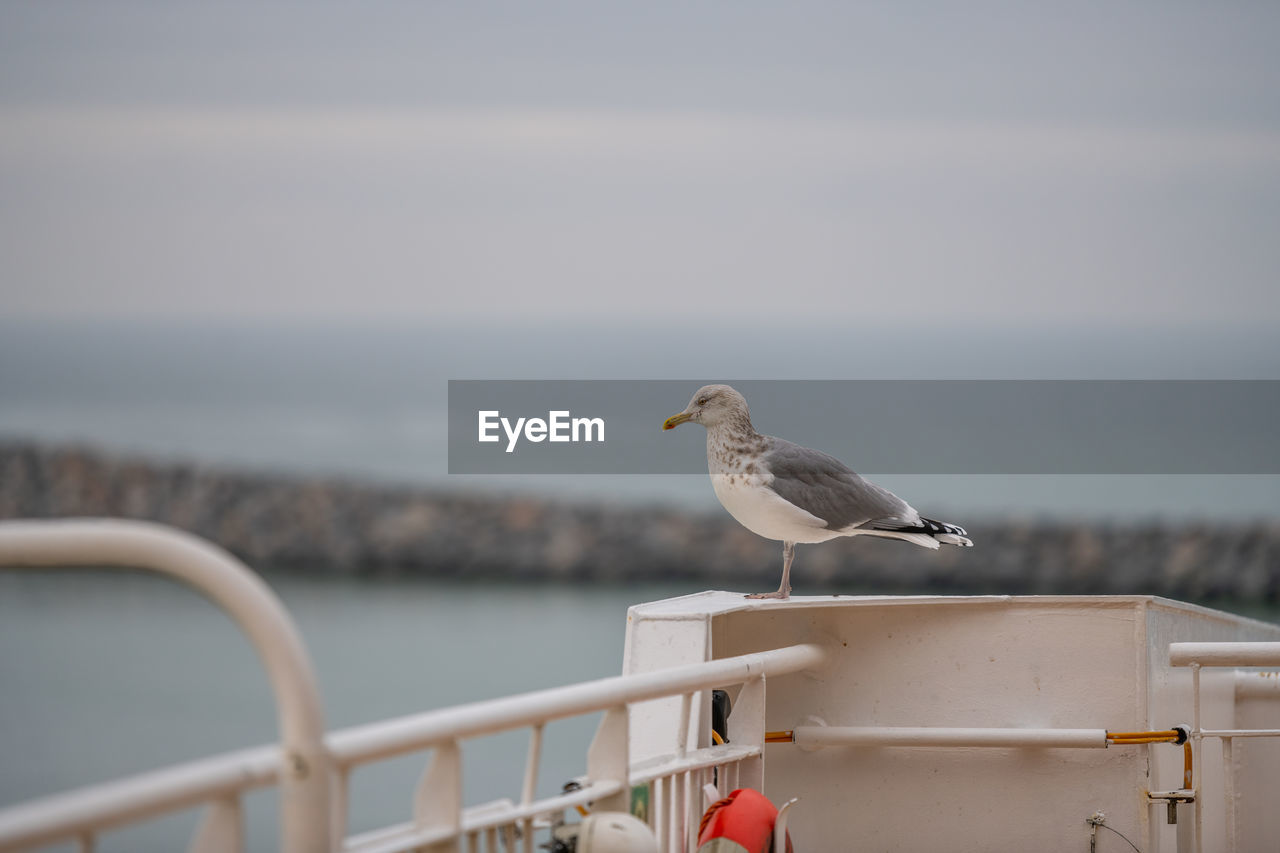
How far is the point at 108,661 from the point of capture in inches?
477

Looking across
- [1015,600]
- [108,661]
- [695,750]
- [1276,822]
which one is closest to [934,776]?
[1015,600]

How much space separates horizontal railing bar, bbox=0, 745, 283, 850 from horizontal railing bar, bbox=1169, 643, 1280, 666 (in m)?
1.77

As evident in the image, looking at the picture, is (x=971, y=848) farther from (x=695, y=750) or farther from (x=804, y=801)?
(x=695, y=750)

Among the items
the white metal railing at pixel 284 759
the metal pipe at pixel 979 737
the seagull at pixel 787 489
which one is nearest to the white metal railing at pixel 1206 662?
the metal pipe at pixel 979 737

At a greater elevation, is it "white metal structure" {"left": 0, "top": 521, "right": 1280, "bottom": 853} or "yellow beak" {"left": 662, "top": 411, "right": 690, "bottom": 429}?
"yellow beak" {"left": 662, "top": 411, "right": 690, "bottom": 429}

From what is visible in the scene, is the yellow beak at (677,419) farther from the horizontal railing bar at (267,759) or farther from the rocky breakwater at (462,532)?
the rocky breakwater at (462,532)

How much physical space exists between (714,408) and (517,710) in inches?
54.4

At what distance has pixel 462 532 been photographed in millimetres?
15211

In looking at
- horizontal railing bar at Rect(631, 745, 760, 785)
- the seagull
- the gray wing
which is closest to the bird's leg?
the seagull

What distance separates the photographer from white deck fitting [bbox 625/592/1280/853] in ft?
8.20

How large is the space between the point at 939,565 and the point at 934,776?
11706 mm

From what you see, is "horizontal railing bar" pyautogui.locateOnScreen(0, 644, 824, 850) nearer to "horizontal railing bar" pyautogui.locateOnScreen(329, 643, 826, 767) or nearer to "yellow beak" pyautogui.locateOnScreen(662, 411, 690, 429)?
"horizontal railing bar" pyautogui.locateOnScreen(329, 643, 826, 767)

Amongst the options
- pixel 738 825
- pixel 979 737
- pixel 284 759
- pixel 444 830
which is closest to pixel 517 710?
pixel 444 830

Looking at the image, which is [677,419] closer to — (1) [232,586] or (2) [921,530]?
(2) [921,530]
